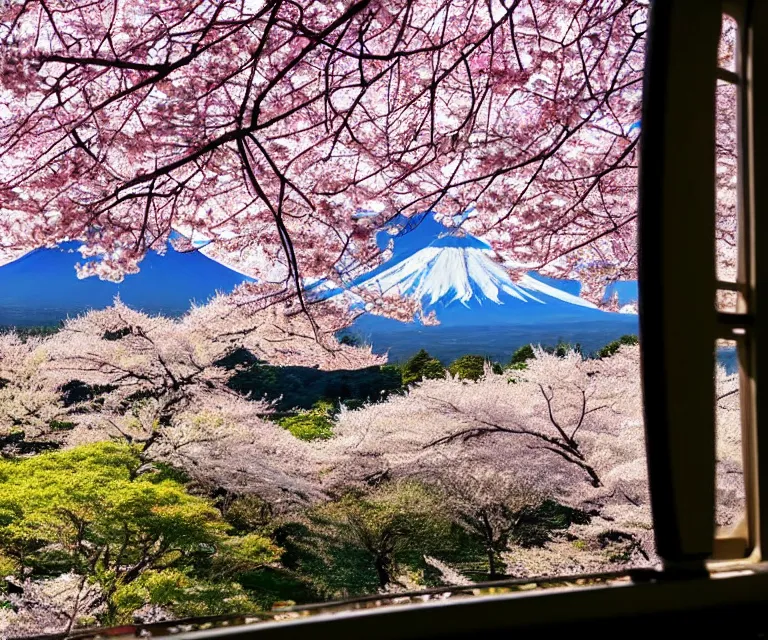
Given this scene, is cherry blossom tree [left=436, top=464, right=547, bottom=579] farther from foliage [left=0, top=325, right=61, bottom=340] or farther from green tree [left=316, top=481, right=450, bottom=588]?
foliage [left=0, top=325, right=61, bottom=340]

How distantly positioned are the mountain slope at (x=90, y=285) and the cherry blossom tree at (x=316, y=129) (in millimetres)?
101

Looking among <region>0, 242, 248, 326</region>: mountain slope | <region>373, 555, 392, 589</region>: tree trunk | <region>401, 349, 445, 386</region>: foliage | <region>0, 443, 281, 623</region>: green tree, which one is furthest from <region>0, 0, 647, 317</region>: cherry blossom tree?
<region>373, 555, 392, 589</region>: tree trunk

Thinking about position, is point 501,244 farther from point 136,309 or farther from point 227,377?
point 136,309

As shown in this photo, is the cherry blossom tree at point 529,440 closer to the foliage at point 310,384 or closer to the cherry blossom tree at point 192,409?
the foliage at point 310,384

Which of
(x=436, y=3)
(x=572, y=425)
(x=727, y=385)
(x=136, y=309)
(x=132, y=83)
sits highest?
(x=436, y=3)

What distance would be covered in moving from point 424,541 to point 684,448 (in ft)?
8.65

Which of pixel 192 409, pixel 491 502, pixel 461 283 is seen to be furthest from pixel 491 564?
pixel 192 409

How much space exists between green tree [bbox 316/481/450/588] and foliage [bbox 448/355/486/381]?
756 mm

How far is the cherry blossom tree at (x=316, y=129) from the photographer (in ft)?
7.14

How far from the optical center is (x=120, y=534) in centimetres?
290

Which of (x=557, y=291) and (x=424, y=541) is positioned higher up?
(x=557, y=291)

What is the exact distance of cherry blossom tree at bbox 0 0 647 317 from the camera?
218 cm

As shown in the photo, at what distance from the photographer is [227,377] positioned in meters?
3.19

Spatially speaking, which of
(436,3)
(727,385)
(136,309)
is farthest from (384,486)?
(436,3)
